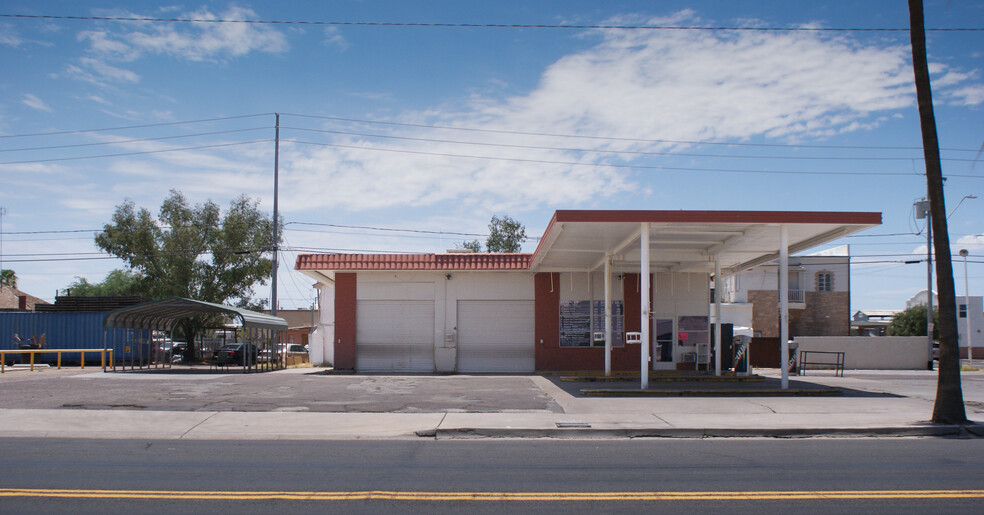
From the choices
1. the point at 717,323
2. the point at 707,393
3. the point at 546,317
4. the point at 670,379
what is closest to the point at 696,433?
the point at 707,393

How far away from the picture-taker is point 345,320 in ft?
91.9

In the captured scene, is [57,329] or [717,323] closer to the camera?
[717,323]

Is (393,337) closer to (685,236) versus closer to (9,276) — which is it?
(685,236)

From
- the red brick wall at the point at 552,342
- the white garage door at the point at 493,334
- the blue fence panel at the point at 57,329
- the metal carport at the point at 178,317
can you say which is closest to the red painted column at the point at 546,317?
the red brick wall at the point at 552,342

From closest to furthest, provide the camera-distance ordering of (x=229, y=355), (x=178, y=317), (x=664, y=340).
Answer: (x=664, y=340), (x=178, y=317), (x=229, y=355)

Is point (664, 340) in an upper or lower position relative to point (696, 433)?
upper

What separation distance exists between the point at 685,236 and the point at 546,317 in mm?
8311

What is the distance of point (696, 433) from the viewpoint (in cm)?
1237

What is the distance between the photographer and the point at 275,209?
121 feet

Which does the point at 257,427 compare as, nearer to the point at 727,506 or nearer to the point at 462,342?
the point at 727,506

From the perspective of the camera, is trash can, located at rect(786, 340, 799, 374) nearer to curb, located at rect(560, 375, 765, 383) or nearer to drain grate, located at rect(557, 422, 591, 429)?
curb, located at rect(560, 375, 765, 383)

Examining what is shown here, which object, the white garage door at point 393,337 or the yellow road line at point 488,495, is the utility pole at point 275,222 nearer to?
the white garage door at point 393,337

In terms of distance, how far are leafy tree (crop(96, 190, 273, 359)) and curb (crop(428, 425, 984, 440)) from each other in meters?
31.3

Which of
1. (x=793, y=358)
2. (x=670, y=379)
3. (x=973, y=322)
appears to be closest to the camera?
(x=670, y=379)
